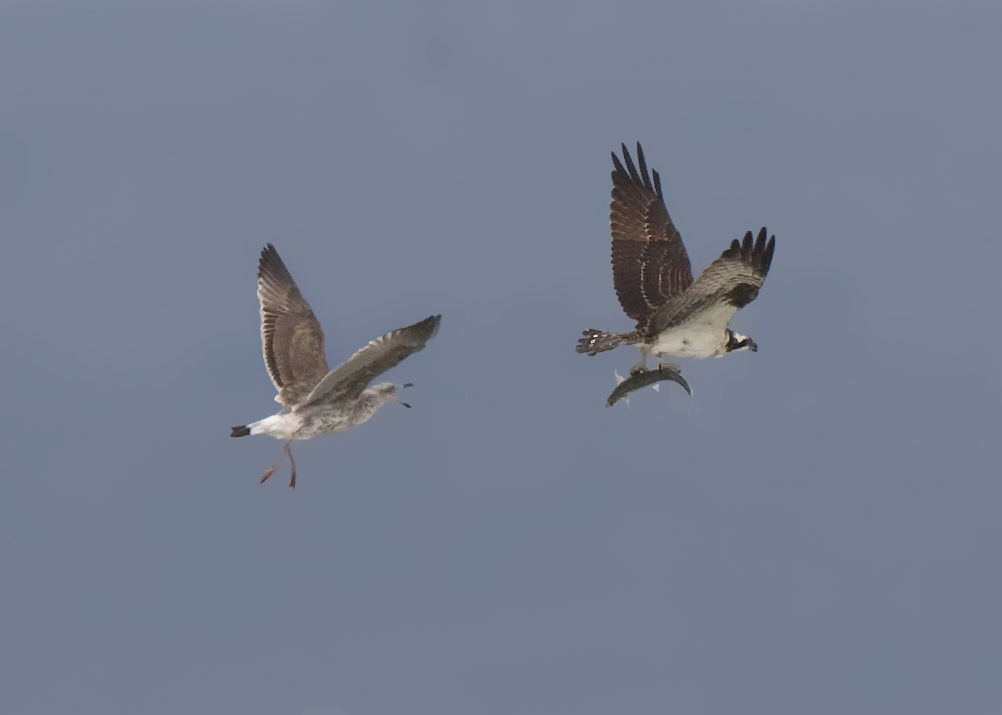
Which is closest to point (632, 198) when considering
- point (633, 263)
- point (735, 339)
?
point (633, 263)

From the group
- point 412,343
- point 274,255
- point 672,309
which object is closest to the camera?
point 412,343

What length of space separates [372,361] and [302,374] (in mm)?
2400

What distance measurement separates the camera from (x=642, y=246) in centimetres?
1848

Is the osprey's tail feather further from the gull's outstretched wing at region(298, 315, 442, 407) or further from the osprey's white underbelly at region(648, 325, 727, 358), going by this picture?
the gull's outstretched wing at region(298, 315, 442, 407)

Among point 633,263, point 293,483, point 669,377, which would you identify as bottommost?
point 293,483

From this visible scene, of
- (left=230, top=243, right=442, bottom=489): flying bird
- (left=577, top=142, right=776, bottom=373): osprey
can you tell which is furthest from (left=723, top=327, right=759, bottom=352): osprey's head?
(left=230, top=243, right=442, bottom=489): flying bird

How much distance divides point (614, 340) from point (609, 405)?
1.24 m

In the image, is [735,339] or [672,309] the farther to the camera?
[735,339]

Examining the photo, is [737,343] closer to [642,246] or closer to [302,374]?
[642,246]

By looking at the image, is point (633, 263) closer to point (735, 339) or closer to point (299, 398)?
point (735, 339)

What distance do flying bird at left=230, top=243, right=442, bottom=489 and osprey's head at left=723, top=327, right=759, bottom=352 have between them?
402 centimetres

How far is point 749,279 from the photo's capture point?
15984mm

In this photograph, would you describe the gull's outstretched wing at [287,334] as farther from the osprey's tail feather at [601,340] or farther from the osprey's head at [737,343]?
the osprey's head at [737,343]

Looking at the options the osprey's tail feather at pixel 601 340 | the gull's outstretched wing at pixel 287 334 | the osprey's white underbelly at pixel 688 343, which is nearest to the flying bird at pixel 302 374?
the gull's outstretched wing at pixel 287 334
